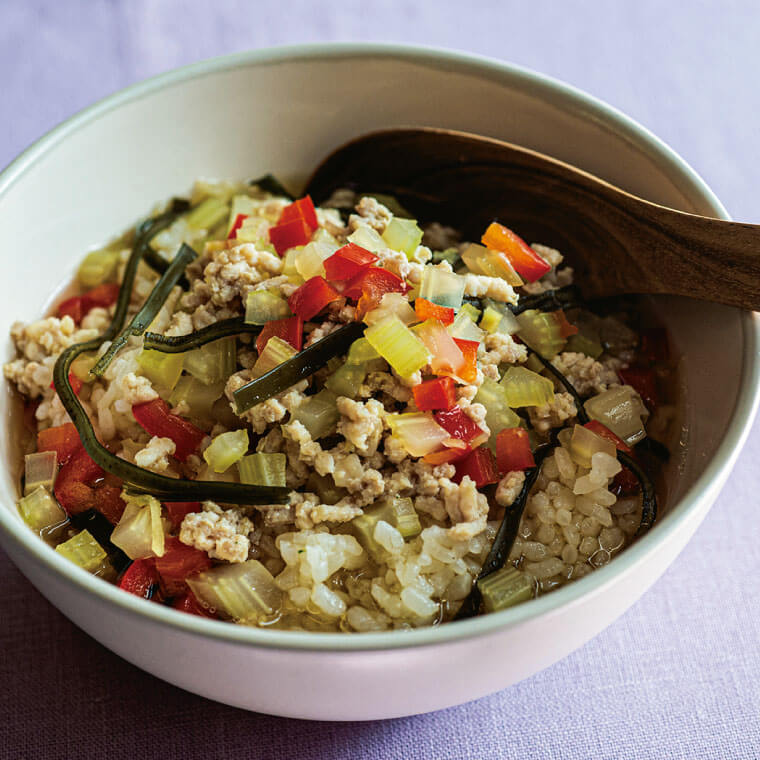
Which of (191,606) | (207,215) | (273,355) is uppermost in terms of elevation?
(207,215)

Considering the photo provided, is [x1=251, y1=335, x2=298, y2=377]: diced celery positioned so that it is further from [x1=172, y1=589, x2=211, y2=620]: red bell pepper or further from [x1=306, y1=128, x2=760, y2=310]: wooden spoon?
[x1=306, y1=128, x2=760, y2=310]: wooden spoon

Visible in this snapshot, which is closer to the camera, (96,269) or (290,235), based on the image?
(290,235)

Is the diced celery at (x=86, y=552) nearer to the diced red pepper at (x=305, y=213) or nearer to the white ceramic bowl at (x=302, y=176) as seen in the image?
the white ceramic bowl at (x=302, y=176)

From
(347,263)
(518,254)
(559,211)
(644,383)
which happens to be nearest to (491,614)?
(347,263)

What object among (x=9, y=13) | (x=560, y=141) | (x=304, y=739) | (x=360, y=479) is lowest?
(x=304, y=739)

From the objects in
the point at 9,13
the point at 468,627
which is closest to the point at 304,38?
the point at 9,13

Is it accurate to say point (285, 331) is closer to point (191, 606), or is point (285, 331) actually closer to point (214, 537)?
point (214, 537)

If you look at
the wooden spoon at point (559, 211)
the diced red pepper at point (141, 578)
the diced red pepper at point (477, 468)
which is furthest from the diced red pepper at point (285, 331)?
the wooden spoon at point (559, 211)

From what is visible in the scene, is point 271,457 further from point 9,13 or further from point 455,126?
point 9,13
